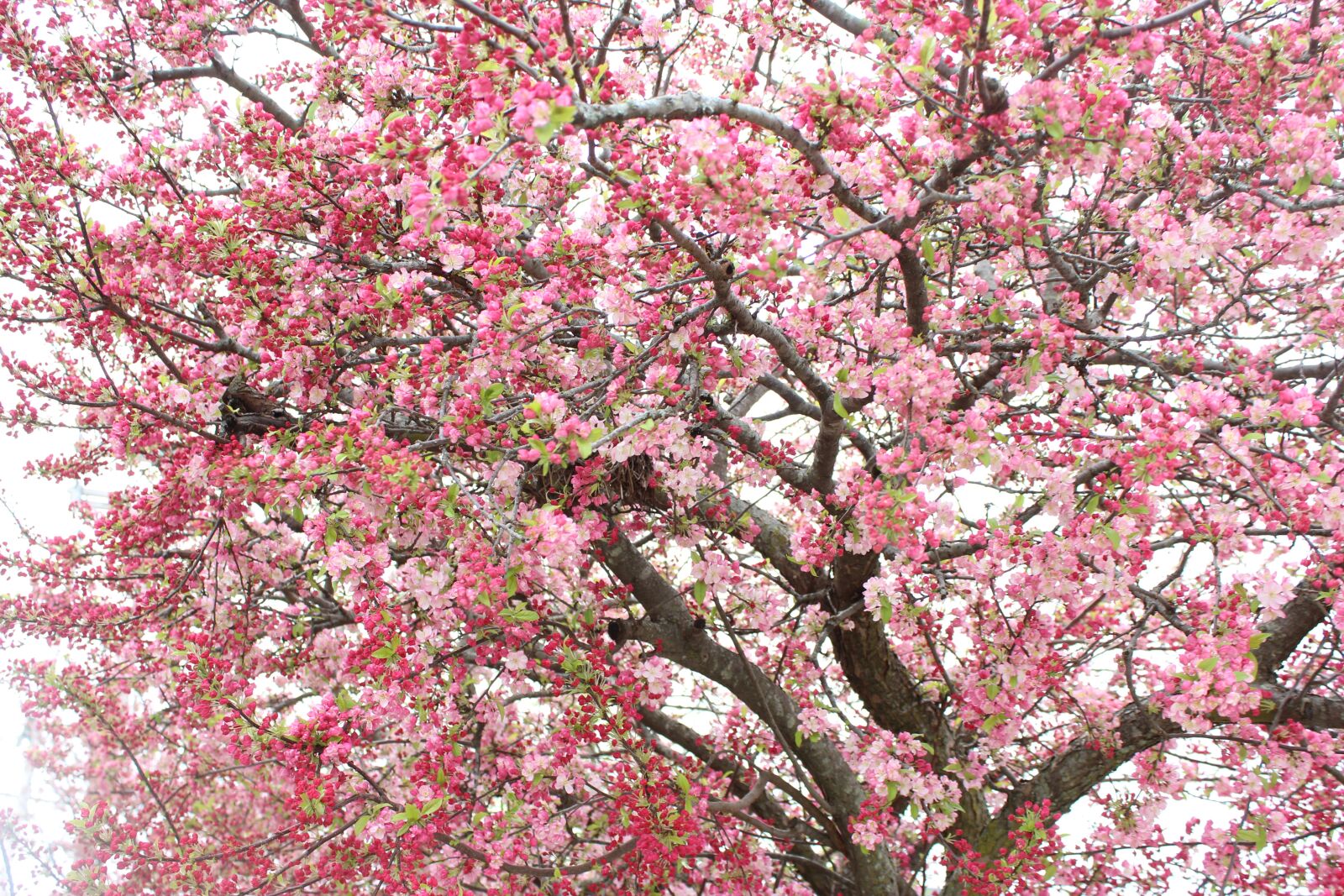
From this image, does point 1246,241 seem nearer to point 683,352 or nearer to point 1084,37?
point 1084,37

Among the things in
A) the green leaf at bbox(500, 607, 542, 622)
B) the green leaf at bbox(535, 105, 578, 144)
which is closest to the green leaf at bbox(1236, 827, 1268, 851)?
the green leaf at bbox(500, 607, 542, 622)

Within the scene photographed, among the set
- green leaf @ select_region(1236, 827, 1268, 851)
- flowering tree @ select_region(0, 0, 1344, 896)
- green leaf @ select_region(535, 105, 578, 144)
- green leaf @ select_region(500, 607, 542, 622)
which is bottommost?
green leaf @ select_region(1236, 827, 1268, 851)

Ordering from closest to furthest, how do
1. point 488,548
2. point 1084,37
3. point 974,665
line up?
point 1084,37
point 488,548
point 974,665

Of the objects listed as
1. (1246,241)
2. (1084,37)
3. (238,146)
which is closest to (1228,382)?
(1246,241)

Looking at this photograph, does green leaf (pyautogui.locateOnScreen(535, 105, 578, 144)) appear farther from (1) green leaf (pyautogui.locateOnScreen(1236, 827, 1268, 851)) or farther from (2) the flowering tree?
(1) green leaf (pyautogui.locateOnScreen(1236, 827, 1268, 851))

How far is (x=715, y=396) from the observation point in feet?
12.1

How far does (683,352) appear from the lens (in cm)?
290

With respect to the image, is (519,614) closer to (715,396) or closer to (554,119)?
(715,396)

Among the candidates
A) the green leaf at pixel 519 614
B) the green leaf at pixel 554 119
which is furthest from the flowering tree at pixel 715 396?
the green leaf at pixel 519 614

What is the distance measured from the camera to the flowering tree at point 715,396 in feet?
8.14

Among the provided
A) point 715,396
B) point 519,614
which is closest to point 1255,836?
point 715,396

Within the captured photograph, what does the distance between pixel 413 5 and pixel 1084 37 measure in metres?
3.12

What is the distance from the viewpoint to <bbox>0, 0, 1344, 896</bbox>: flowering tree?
2.48m

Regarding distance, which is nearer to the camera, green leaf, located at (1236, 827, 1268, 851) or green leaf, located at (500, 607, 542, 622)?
green leaf, located at (500, 607, 542, 622)
